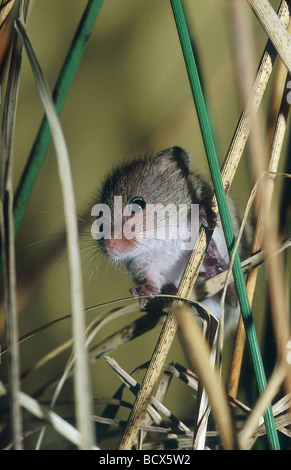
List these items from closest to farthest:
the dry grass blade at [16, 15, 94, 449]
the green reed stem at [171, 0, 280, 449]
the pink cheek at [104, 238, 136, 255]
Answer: the dry grass blade at [16, 15, 94, 449] < the green reed stem at [171, 0, 280, 449] < the pink cheek at [104, 238, 136, 255]

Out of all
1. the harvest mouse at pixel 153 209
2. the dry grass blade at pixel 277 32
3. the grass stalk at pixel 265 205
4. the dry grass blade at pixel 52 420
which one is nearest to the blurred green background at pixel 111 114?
the harvest mouse at pixel 153 209

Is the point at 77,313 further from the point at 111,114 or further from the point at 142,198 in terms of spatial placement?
the point at 111,114

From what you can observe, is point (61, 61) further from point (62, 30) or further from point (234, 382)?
point (234, 382)

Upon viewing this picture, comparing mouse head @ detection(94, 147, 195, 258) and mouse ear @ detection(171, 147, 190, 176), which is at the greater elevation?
mouse ear @ detection(171, 147, 190, 176)

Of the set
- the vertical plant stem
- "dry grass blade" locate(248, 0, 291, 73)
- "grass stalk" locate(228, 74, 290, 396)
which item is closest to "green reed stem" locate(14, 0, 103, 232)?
the vertical plant stem

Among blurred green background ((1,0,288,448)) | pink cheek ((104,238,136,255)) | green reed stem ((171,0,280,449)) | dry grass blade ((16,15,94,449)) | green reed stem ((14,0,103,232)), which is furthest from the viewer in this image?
blurred green background ((1,0,288,448))

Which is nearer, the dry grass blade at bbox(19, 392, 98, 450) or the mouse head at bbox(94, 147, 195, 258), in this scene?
the dry grass blade at bbox(19, 392, 98, 450)

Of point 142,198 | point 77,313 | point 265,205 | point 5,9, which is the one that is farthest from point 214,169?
point 5,9

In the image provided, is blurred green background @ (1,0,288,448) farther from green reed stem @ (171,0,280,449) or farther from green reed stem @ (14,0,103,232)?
green reed stem @ (171,0,280,449)
